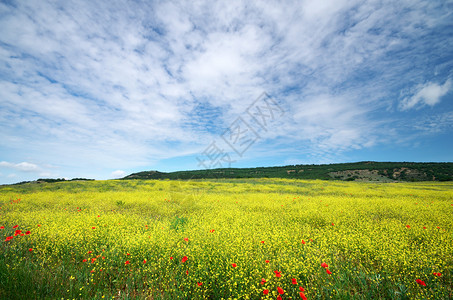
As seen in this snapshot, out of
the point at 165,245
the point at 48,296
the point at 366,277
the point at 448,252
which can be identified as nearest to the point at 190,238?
the point at 165,245

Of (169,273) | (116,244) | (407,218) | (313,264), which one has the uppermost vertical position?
(116,244)

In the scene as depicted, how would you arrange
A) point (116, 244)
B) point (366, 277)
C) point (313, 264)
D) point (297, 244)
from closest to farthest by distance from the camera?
1. point (366, 277)
2. point (313, 264)
3. point (116, 244)
4. point (297, 244)

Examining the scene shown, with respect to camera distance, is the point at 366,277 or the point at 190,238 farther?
the point at 190,238

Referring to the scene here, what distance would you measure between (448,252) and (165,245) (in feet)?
17.6

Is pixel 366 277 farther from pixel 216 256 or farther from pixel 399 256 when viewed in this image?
pixel 216 256

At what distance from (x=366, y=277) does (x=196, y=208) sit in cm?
638

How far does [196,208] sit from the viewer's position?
27.1ft

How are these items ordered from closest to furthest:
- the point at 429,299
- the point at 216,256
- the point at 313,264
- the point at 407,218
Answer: the point at 429,299, the point at 313,264, the point at 216,256, the point at 407,218

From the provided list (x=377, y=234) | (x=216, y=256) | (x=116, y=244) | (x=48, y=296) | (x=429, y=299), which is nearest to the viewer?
(x=429, y=299)

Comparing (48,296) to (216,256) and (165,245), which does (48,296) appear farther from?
(216,256)

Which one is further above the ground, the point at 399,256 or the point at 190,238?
the point at 190,238

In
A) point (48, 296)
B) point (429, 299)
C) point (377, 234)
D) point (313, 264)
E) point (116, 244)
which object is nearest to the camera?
point (429, 299)

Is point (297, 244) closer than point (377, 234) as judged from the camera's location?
Yes

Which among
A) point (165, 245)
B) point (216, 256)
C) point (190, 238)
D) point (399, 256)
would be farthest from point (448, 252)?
point (165, 245)
